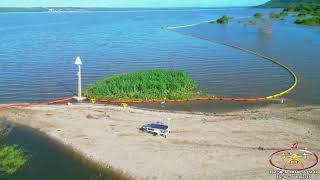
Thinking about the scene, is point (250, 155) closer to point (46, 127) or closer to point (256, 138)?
point (256, 138)

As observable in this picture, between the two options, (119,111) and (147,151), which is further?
(119,111)

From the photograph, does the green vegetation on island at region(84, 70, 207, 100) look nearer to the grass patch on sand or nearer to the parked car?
the parked car

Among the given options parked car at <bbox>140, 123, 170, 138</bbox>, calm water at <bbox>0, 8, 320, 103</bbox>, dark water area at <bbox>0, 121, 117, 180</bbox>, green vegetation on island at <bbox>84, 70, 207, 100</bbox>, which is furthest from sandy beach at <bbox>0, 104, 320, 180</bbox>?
calm water at <bbox>0, 8, 320, 103</bbox>

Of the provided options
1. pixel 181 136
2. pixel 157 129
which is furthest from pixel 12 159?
pixel 181 136

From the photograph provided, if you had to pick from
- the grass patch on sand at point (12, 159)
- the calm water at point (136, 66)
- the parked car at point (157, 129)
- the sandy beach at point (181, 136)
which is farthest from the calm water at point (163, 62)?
the parked car at point (157, 129)

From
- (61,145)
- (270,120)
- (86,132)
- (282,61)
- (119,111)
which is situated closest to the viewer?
(61,145)

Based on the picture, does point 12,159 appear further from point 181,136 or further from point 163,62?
point 163,62

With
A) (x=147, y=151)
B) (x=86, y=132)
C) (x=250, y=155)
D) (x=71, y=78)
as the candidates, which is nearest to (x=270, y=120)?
(x=250, y=155)

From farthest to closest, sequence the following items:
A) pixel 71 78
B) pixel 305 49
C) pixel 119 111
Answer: pixel 305 49
pixel 71 78
pixel 119 111
